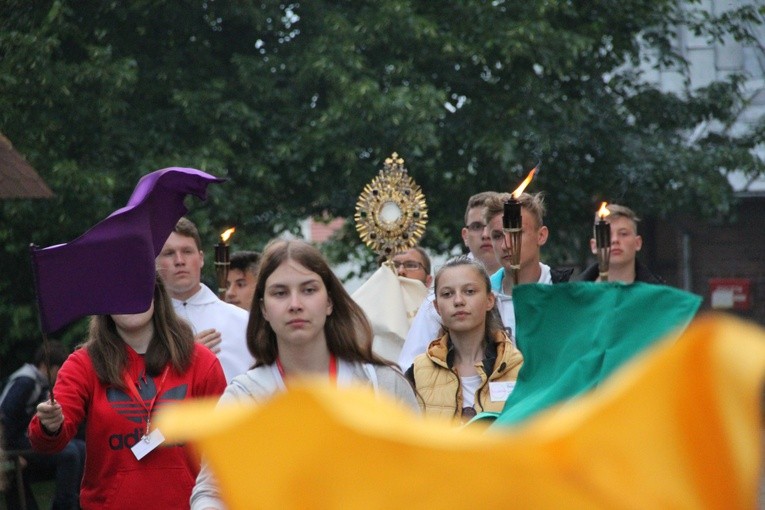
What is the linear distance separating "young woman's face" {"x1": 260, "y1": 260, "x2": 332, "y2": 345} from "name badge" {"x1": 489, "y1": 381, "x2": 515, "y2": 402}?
1232 millimetres

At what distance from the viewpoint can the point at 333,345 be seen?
13.8 feet

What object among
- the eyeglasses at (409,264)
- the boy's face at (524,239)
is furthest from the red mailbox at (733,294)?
the boy's face at (524,239)

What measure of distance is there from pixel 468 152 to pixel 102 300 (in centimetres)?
1250

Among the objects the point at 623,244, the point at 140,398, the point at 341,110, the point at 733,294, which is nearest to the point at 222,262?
the point at 623,244

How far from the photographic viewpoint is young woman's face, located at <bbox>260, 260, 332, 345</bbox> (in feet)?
13.4

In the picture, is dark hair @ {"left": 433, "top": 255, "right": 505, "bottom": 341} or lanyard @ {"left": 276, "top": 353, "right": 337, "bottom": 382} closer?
lanyard @ {"left": 276, "top": 353, "right": 337, "bottom": 382}

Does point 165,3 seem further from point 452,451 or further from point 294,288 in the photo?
point 452,451

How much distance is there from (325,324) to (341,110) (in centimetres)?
1102

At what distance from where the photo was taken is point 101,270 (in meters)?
4.75

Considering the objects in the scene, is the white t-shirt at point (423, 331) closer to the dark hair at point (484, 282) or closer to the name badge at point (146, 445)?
the dark hair at point (484, 282)

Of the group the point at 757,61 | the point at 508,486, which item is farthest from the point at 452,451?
the point at 757,61

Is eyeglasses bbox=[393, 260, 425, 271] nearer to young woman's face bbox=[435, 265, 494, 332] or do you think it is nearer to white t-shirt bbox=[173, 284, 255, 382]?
white t-shirt bbox=[173, 284, 255, 382]

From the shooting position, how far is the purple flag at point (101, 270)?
4.73 meters

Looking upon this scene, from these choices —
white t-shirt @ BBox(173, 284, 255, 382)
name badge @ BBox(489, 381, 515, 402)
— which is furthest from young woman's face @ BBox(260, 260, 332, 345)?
white t-shirt @ BBox(173, 284, 255, 382)
